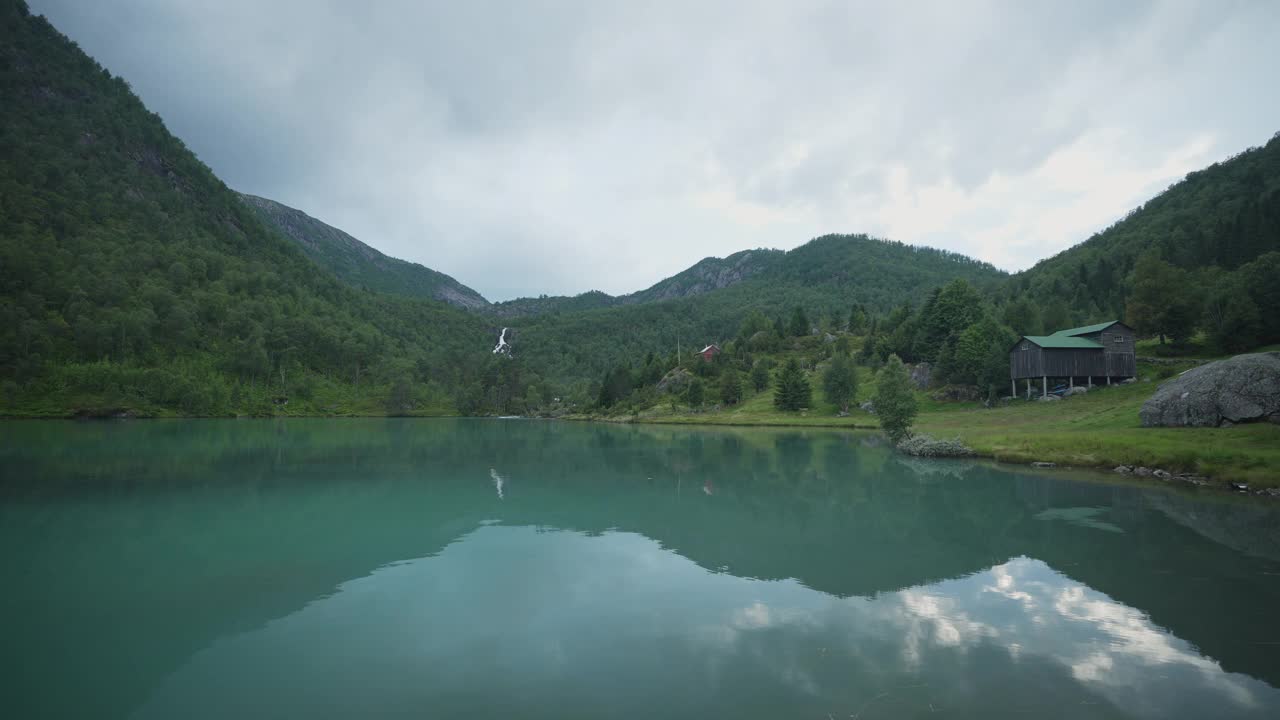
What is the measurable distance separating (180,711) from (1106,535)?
24.0 metres

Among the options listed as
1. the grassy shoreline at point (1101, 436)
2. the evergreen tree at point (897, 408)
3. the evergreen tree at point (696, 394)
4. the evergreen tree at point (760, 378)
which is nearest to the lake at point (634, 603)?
the grassy shoreline at point (1101, 436)

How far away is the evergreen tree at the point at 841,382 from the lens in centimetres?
8211

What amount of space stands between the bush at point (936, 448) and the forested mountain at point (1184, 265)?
42679 millimetres

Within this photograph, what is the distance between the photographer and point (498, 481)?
31422 millimetres

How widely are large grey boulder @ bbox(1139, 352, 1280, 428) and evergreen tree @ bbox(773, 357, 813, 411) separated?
175ft

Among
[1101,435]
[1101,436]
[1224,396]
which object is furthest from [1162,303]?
[1101,436]

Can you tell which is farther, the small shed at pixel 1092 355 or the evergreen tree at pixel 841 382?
the evergreen tree at pixel 841 382

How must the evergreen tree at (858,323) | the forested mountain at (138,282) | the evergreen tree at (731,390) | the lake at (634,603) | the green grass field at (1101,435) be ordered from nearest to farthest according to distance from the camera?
the lake at (634,603) → the green grass field at (1101,435) → the forested mountain at (138,282) → the evergreen tree at (731,390) → the evergreen tree at (858,323)

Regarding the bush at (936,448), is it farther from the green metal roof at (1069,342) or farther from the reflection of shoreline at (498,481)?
the green metal roof at (1069,342)

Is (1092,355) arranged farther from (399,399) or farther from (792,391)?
(399,399)

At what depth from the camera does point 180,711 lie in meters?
7.75

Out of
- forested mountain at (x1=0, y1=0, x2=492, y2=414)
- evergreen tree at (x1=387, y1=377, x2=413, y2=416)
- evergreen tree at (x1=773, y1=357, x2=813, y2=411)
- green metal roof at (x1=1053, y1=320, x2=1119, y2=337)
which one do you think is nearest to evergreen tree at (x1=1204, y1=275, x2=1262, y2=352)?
green metal roof at (x1=1053, y1=320, x2=1119, y2=337)

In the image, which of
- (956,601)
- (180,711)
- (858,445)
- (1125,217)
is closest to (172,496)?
(180,711)

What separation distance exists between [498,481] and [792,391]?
66.6m
